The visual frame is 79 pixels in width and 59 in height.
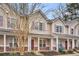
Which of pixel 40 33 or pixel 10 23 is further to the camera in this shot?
pixel 40 33

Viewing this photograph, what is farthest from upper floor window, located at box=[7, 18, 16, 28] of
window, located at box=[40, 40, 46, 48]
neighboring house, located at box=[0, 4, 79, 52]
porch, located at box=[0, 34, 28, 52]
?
window, located at box=[40, 40, 46, 48]

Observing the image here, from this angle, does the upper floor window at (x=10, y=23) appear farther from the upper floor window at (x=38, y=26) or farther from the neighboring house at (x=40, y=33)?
the upper floor window at (x=38, y=26)

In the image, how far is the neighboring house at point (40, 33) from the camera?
8977 millimetres

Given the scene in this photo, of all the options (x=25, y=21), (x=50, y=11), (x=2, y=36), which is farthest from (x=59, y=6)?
(x=2, y=36)

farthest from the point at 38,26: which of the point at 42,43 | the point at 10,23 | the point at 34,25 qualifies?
the point at 10,23

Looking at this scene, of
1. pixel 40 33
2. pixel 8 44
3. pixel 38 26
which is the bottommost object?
pixel 8 44

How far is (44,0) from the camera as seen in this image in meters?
8.84

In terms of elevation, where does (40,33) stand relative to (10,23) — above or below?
below

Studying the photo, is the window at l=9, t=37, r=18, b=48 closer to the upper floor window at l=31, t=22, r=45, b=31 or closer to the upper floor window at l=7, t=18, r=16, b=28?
the upper floor window at l=7, t=18, r=16, b=28

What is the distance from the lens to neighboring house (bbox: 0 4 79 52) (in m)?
8.98

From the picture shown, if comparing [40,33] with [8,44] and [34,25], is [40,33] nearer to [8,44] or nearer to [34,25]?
[34,25]

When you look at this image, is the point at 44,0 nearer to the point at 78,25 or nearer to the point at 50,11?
the point at 50,11

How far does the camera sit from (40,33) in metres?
9.14

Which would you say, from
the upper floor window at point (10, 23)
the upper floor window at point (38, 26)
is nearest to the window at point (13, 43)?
the upper floor window at point (10, 23)
